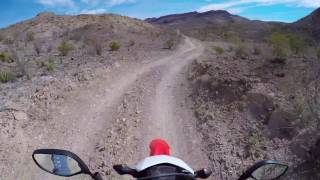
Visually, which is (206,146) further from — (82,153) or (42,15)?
(42,15)

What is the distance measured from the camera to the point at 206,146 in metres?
8.53

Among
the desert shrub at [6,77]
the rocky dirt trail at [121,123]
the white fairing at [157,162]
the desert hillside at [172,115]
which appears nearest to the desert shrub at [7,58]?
the desert shrub at [6,77]

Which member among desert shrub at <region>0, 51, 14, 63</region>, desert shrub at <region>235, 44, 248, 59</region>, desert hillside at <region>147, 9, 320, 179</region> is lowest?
desert hillside at <region>147, 9, 320, 179</region>

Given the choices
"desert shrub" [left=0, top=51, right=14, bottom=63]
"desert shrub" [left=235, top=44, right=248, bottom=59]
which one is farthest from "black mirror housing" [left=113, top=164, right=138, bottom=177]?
"desert shrub" [left=0, top=51, right=14, bottom=63]

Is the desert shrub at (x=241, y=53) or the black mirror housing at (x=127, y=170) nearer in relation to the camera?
the black mirror housing at (x=127, y=170)

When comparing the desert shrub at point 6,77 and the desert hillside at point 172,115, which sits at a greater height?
the desert shrub at point 6,77

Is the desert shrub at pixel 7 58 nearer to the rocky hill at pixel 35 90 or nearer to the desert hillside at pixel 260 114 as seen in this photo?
the rocky hill at pixel 35 90

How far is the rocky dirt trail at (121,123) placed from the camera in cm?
839

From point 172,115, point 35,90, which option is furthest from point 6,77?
point 172,115

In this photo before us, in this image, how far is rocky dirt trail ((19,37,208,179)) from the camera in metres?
8.39

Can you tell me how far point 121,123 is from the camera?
9.95 metres

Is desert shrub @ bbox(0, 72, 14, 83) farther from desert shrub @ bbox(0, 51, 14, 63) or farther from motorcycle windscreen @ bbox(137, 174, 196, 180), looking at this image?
motorcycle windscreen @ bbox(137, 174, 196, 180)

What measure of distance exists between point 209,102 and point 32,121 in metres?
4.13

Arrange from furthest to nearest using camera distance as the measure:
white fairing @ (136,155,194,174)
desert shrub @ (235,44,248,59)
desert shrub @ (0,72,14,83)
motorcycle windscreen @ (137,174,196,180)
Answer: desert shrub @ (235,44,248,59) → desert shrub @ (0,72,14,83) → white fairing @ (136,155,194,174) → motorcycle windscreen @ (137,174,196,180)
